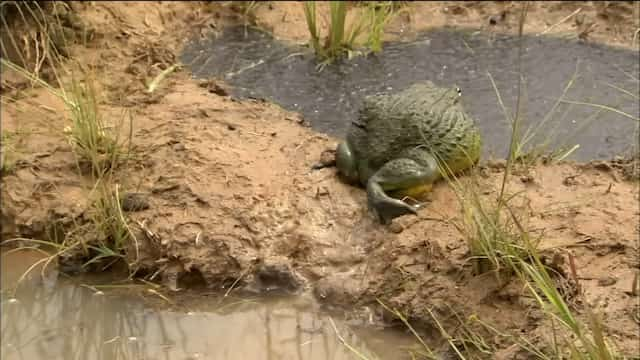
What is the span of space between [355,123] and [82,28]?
→ 234cm

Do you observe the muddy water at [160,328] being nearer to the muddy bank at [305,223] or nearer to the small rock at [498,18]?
the muddy bank at [305,223]

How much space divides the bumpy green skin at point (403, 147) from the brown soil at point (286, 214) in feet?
0.40

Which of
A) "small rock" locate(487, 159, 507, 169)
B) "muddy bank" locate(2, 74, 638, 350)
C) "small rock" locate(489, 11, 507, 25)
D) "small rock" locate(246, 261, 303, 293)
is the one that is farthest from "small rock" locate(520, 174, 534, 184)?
"small rock" locate(489, 11, 507, 25)

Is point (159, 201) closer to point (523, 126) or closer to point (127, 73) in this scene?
point (127, 73)

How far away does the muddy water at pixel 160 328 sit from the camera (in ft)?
15.1

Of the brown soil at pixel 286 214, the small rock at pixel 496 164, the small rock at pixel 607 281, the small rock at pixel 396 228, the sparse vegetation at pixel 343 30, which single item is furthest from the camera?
the sparse vegetation at pixel 343 30

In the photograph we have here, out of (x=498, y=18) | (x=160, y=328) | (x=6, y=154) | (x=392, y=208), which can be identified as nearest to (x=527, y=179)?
(x=392, y=208)

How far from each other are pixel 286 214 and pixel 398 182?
61 centimetres

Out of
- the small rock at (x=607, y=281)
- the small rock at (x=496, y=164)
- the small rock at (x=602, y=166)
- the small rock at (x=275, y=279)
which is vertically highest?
the small rock at (x=496, y=164)

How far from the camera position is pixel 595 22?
7027 millimetres

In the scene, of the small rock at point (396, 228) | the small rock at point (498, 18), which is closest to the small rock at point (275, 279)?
the small rock at point (396, 228)

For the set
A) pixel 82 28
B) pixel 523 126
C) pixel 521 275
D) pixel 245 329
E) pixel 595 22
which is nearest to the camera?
pixel 521 275

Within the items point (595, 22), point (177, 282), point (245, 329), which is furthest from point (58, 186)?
point (595, 22)

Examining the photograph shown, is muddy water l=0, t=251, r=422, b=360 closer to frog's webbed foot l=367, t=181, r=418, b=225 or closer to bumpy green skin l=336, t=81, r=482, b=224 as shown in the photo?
frog's webbed foot l=367, t=181, r=418, b=225
